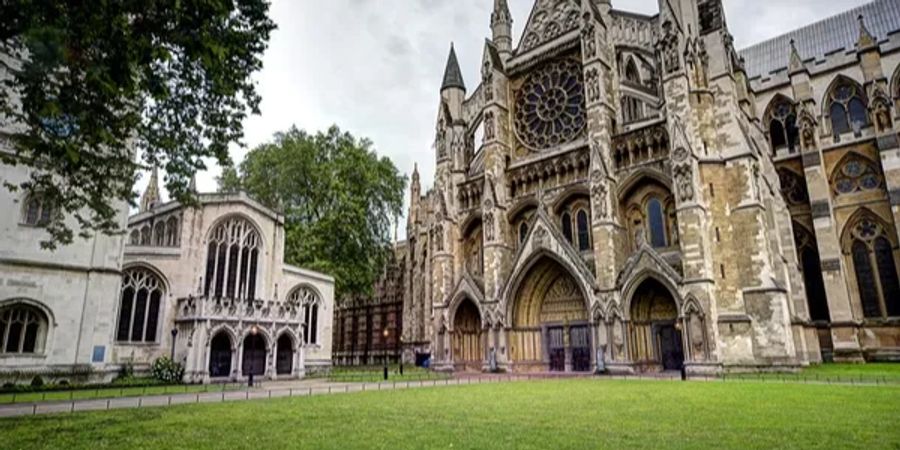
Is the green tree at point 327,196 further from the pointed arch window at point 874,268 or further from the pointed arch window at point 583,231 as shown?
the pointed arch window at point 874,268

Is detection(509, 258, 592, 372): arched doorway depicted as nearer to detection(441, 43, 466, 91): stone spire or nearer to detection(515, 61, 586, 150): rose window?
detection(515, 61, 586, 150): rose window

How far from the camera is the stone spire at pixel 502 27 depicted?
122 ft

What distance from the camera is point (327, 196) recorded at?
124 feet

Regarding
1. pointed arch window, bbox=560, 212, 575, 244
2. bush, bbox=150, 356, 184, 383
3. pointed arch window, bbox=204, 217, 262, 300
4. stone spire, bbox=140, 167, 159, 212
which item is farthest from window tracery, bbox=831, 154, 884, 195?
stone spire, bbox=140, 167, 159, 212

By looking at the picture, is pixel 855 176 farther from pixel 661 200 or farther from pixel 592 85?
pixel 592 85

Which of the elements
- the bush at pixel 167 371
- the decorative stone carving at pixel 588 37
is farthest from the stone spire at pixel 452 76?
the bush at pixel 167 371

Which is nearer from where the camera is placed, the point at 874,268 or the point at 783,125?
the point at 874,268

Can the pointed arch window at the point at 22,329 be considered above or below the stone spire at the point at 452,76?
below

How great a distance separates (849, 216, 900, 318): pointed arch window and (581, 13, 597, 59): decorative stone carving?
65.5 feet

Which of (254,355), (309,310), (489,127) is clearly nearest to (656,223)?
(489,127)

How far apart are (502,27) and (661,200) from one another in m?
19.0

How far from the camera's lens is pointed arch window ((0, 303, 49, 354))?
18.9 metres

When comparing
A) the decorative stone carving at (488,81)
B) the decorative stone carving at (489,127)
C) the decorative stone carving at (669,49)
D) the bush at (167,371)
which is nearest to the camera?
the bush at (167,371)

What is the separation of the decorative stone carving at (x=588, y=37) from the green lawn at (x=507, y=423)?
69.7ft
